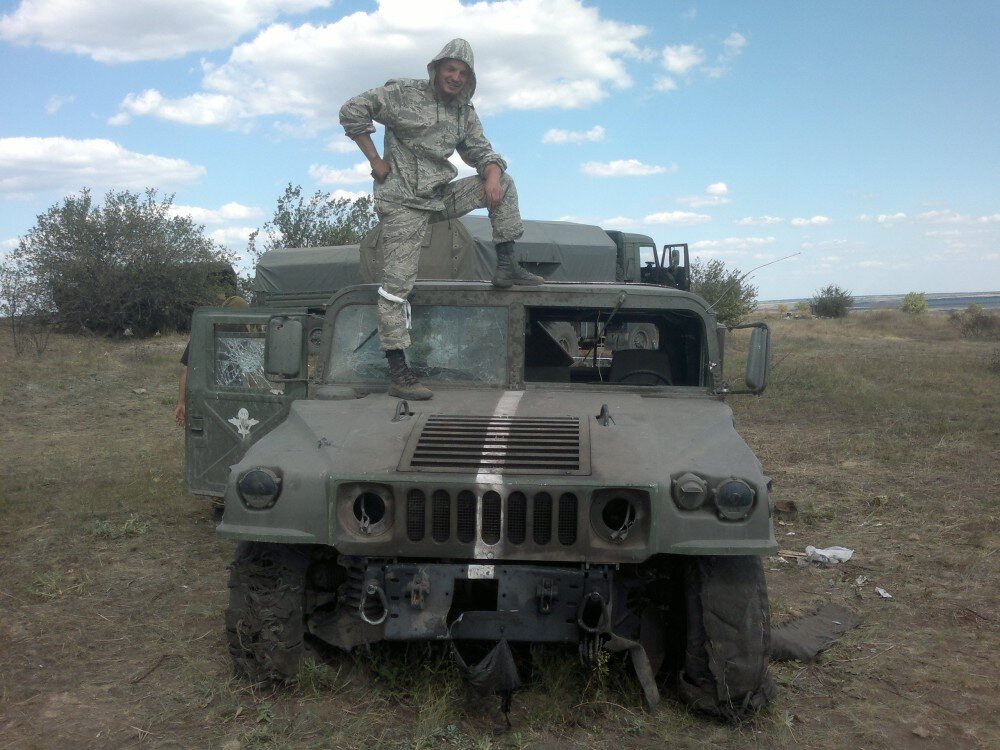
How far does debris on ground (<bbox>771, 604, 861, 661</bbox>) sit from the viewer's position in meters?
4.00

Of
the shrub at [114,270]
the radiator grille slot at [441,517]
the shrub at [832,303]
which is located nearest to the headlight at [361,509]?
the radiator grille slot at [441,517]

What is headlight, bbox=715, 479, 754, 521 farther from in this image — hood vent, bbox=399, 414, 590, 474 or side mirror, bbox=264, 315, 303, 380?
side mirror, bbox=264, 315, 303, 380

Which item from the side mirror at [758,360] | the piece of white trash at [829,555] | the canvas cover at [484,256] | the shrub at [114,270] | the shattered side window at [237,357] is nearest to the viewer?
the side mirror at [758,360]

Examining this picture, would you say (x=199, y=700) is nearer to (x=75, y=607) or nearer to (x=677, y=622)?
(x=75, y=607)

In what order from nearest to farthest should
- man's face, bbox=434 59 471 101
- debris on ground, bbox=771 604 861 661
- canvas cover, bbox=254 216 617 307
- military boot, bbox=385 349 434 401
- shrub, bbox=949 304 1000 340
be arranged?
Result: debris on ground, bbox=771 604 861 661 < military boot, bbox=385 349 434 401 < man's face, bbox=434 59 471 101 < canvas cover, bbox=254 216 617 307 < shrub, bbox=949 304 1000 340

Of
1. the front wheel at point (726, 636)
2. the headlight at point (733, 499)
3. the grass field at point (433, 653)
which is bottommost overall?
the grass field at point (433, 653)

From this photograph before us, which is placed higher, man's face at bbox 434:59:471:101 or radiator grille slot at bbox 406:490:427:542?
man's face at bbox 434:59:471:101

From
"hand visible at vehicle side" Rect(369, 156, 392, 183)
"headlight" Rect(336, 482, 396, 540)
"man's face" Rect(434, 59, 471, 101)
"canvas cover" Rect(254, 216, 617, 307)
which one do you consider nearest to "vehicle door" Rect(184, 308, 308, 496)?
"hand visible at vehicle side" Rect(369, 156, 392, 183)

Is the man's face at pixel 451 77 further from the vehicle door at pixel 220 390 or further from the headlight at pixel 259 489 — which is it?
the headlight at pixel 259 489

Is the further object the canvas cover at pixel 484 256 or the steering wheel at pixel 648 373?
the canvas cover at pixel 484 256

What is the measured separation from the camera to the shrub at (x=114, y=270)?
18094 mm

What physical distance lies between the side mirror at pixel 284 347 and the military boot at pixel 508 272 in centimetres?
97

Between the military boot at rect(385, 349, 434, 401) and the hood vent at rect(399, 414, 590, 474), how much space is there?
0.41 meters

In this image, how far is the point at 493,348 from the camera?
4.45 metres
